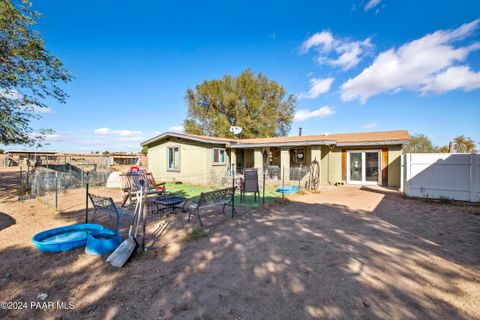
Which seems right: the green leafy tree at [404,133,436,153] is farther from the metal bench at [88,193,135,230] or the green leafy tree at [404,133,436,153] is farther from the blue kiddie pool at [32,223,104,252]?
the blue kiddie pool at [32,223,104,252]

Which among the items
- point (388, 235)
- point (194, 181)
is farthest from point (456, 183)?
point (194, 181)

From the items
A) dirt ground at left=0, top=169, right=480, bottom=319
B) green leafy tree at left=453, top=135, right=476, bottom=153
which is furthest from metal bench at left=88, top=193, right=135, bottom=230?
green leafy tree at left=453, top=135, right=476, bottom=153

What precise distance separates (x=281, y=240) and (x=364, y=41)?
15.2 metres

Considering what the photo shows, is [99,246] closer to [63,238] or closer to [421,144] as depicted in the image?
[63,238]

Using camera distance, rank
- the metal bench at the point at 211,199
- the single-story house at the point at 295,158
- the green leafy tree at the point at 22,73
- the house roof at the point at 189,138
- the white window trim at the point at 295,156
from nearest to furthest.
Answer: the metal bench at the point at 211,199, the green leafy tree at the point at 22,73, the single-story house at the point at 295,158, the house roof at the point at 189,138, the white window trim at the point at 295,156

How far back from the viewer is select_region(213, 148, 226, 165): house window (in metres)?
14.1

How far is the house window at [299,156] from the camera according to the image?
1431 cm

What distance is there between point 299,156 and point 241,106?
17.1 m

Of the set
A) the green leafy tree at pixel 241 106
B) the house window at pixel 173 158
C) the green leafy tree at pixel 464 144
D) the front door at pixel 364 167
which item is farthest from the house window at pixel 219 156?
the green leafy tree at pixel 464 144

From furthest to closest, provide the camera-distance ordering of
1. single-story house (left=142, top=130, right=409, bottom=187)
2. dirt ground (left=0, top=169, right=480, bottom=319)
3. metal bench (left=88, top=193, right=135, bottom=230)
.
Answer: single-story house (left=142, top=130, right=409, bottom=187)
metal bench (left=88, top=193, right=135, bottom=230)
dirt ground (left=0, top=169, right=480, bottom=319)

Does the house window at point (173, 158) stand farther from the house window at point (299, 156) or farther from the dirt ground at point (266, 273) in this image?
the dirt ground at point (266, 273)

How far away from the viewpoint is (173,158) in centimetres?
1520

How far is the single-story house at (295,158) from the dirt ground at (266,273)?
6662mm

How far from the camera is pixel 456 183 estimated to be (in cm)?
847
